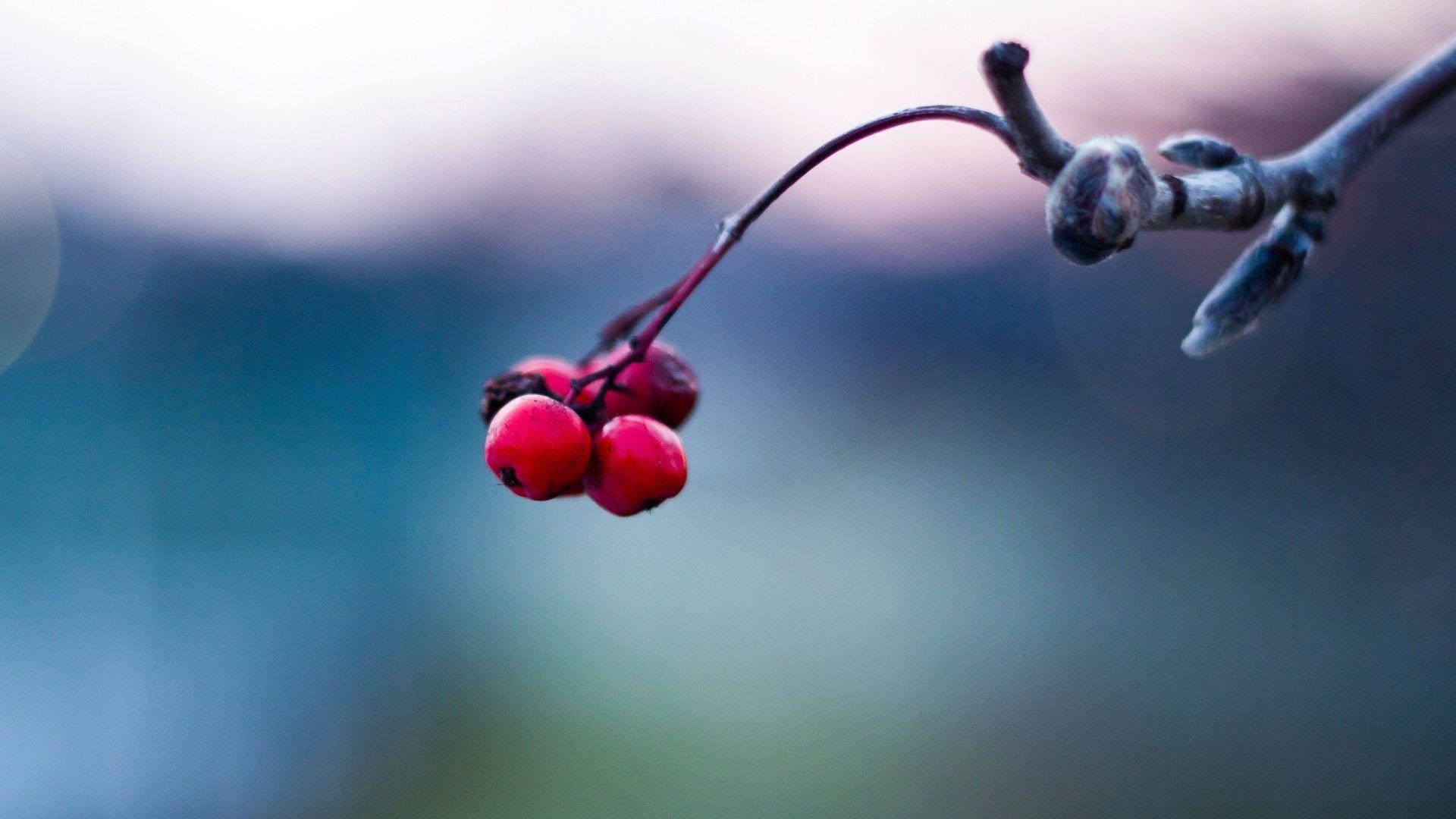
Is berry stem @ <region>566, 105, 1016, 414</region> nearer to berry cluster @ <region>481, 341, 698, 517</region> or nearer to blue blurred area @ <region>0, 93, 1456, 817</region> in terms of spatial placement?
berry cluster @ <region>481, 341, 698, 517</region>

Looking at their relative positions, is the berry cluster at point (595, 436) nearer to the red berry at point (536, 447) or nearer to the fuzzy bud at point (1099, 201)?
the red berry at point (536, 447)

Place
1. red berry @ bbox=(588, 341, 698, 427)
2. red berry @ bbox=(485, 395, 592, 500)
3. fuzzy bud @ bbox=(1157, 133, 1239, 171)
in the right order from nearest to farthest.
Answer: fuzzy bud @ bbox=(1157, 133, 1239, 171)
red berry @ bbox=(485, 395, 592, 500)
red berry @ bbox=(588, 341, 698, 427)

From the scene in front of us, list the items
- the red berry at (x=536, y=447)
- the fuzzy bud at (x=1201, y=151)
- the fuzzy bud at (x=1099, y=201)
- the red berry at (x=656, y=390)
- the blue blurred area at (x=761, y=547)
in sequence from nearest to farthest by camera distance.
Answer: the fuzzy bud at (x=1099, y=201) < the fuzzy bud at (x=1201, y=151) < the red berry at (x=536, y=447) < the red berry at (x=656, y=390) < the blue blurred area at (x=761, y=547)

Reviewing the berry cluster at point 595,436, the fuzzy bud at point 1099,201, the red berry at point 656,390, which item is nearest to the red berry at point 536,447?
the berry cluster at point 595,436

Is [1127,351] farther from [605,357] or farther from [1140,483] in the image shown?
[605,357]

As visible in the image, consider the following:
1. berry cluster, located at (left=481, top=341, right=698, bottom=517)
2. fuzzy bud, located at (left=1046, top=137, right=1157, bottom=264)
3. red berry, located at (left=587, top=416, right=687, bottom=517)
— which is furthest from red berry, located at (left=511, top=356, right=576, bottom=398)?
fuzzy bud, located at (left=1046, top=137, right=1157, bottom=264)

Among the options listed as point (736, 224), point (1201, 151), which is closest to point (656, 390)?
point (736, 224)
